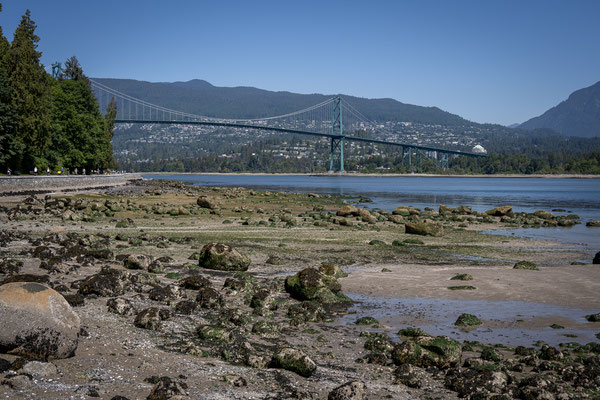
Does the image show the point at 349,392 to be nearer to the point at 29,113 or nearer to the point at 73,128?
the point at 29,113

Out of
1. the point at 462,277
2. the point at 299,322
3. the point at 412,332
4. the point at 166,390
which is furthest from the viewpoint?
the point at 462,277

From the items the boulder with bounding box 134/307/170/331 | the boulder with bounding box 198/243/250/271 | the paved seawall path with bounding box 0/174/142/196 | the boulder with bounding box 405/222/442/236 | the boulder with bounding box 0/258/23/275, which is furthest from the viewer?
the paved seawall path with bounding box 0/174/142/196

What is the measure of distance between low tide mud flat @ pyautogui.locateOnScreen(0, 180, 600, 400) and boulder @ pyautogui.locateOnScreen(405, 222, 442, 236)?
4.32m

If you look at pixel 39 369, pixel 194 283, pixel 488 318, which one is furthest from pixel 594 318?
pixel 39 369

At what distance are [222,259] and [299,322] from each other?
468cm

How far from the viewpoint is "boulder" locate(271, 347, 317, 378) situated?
266 inches

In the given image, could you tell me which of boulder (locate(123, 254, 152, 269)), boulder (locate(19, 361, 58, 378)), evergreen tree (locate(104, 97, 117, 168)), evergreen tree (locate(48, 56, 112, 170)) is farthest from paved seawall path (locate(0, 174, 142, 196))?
boulder (locate(19, 361, 58, 378))

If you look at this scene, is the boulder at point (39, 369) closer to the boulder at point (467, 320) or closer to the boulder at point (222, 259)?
the boulder at point (467, 320)

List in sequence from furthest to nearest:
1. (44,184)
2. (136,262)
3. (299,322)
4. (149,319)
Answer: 1. (44,184)
2. (136,262)
3. (299,322)
4. (149,319)

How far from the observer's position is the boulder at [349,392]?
5.88 metres

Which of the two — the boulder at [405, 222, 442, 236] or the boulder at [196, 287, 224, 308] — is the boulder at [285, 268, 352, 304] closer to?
the boulder at [196, 287, 224, 308]

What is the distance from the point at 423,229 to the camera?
2358cm

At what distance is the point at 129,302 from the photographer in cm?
861

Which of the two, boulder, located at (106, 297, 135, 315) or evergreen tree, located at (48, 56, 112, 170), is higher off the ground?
evergreen tree, located at (48, 56, 112, 170)
